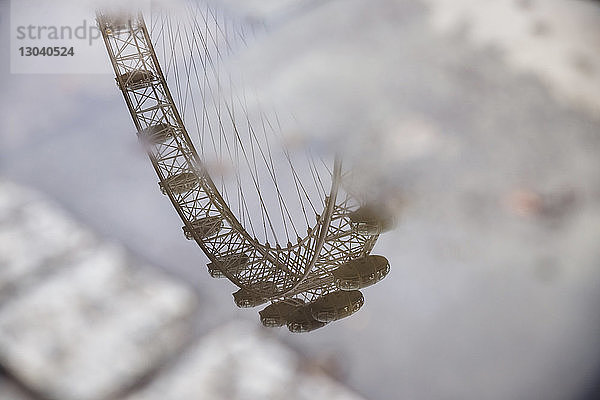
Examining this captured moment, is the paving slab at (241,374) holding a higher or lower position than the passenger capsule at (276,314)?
lower

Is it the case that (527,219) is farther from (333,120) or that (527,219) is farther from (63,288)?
(63,288)

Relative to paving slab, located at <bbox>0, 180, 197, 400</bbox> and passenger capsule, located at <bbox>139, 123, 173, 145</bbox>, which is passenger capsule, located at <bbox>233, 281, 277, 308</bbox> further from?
passenger capsule, located at <bbox>139, 123, 173, 145</bbox>

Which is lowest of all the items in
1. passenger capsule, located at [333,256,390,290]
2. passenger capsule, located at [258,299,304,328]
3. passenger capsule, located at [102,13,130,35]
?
passenger capsule, located at [258,299,304,328]

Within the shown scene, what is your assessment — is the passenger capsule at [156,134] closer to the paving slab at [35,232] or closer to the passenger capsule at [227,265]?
the paving slab at [35,232]

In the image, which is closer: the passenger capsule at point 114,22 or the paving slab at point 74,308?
the paving slab at point 74,308

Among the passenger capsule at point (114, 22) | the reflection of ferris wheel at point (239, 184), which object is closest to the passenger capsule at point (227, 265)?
the reflection of ferris wheel at point (239, 184)

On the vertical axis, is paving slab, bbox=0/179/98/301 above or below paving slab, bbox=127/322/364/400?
above

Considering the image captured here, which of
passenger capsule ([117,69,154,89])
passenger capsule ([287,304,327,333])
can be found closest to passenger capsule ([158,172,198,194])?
passenger capsule ([117,69,154,89])

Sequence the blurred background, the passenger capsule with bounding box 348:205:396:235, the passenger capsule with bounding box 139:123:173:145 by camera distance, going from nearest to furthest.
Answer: the blurred background, the passenger capsule with bounding box 348:205:396:235, the passenger capsule with bounding box 139:123:173:145

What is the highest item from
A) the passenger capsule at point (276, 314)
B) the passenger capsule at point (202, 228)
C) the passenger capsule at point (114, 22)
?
the passenger capsule at point (114, 22)
